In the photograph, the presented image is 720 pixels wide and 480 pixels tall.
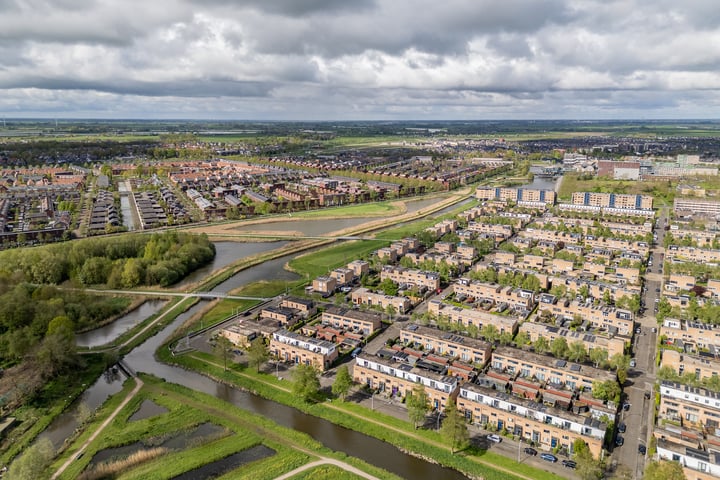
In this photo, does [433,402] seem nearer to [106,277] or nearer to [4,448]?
[4,448]

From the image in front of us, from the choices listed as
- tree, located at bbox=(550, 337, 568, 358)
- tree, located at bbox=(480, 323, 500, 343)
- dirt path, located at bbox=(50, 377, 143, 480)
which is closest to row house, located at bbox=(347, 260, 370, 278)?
tree, located at bbox=(480, 323, 500, 343)

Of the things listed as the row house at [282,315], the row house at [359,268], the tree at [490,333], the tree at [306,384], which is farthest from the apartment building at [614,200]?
the tree at [306,384]

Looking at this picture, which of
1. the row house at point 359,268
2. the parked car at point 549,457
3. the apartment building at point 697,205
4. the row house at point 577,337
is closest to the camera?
the parked car at point 549,457

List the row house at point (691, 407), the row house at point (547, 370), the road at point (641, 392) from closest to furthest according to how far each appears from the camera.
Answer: the road at point (641, 392) → the row house at point (691, 407) → the row house at point (547, 370)

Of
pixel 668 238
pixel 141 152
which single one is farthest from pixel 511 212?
pixel 141 152

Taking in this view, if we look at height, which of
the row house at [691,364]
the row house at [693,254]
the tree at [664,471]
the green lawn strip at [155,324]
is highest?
the row house at [693,254]

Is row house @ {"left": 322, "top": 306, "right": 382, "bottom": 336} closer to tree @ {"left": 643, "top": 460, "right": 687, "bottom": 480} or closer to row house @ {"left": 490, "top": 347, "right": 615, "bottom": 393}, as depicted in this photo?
row house @ {"left": 490, "top": 347, "right": 615, "bottom": 393}

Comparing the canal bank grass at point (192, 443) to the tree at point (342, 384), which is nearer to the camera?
the canal bank grass at point (192, 443)

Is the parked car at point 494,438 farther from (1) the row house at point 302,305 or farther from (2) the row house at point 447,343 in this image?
(1) the row house at point 302,305
